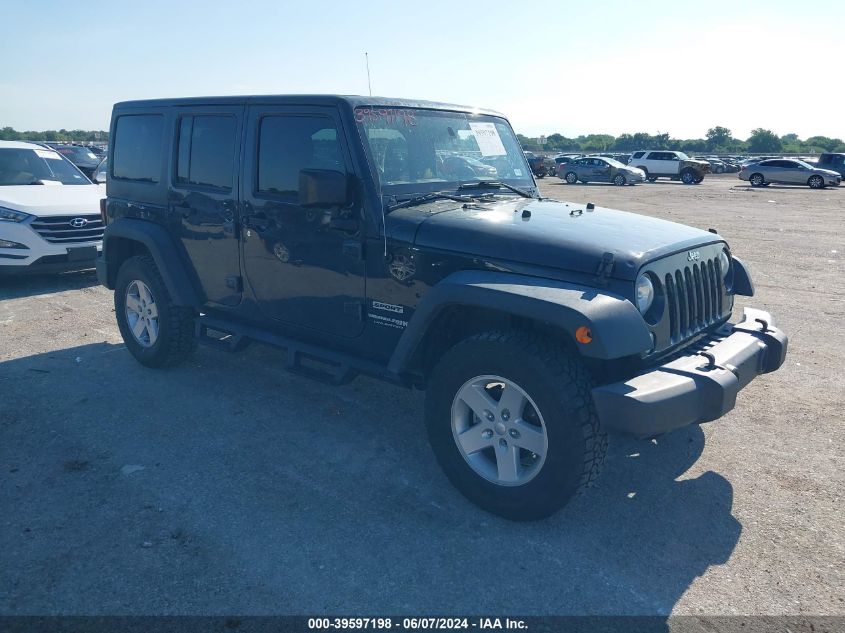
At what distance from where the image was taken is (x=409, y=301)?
375 centimetres

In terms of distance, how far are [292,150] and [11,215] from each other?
5.59 metres

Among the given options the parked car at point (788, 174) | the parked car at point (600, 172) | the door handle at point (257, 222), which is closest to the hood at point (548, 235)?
the door handle at point (257, 222)

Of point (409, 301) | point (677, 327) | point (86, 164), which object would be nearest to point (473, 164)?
point (409, 301)

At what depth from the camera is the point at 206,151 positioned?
4.88 metres

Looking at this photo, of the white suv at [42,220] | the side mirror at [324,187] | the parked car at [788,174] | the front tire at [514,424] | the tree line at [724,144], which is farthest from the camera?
the tree line at [724,144]

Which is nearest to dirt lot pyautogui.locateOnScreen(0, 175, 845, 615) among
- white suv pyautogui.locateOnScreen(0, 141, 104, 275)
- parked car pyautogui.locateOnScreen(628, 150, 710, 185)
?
white suv pyautogui.locateOnScreen(0, 141, 104, 275)

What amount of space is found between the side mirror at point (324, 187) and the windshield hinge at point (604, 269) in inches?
56.6

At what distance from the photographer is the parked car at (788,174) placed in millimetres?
29766

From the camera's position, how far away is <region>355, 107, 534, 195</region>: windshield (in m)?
3.97

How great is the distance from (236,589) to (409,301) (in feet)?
5.56

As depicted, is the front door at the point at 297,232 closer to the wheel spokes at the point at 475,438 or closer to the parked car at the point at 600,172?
the wheel spokes at the point at 475,438

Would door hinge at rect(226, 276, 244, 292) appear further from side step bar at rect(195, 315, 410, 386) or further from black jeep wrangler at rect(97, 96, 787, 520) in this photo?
side step bar at rect(195, 315, 410, 386)

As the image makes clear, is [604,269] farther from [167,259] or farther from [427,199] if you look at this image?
[167,259]

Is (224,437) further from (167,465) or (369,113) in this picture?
(369,113)
